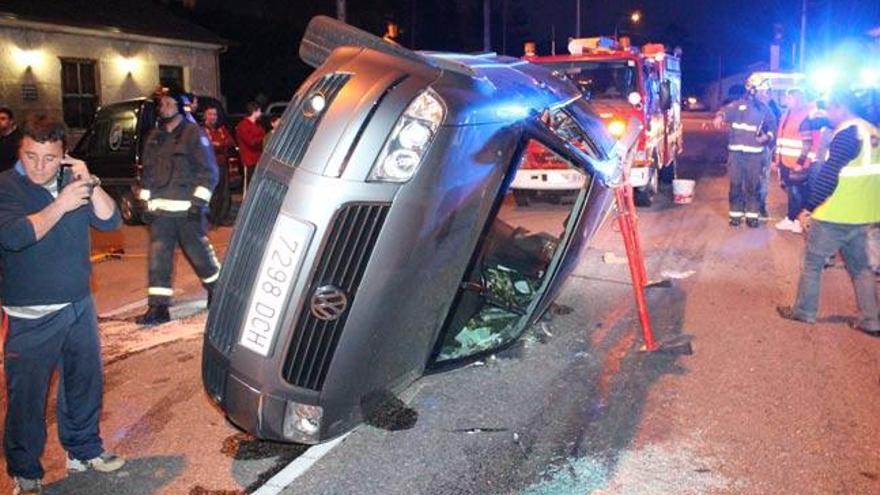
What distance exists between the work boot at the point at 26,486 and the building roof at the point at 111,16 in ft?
49.6

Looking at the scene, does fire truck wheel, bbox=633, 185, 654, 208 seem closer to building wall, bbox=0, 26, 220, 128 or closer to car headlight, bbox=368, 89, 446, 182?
car headlight, bbox=368, 89, 446, 182

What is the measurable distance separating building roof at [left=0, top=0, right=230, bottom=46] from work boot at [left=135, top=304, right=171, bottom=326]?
1239cm

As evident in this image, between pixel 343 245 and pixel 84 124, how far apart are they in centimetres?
1766

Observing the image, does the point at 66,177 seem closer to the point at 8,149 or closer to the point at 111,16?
the point at 8,149

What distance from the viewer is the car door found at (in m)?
4.23

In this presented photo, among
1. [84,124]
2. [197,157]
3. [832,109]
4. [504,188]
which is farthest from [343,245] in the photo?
[84,124]

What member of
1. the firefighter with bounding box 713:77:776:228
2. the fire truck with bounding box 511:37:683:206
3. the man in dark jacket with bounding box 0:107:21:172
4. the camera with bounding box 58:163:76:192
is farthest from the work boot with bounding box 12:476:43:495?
the firefighter with bounding box 713:77:776:228

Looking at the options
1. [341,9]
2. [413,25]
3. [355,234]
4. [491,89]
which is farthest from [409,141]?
[413,25]

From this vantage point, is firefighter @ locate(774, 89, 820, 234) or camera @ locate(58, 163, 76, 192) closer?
camera @ locate(58, 163, 76, 192)

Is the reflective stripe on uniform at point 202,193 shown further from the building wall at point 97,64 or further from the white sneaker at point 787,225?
the building wall at point 97,64

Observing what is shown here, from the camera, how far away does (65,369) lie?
151 inches

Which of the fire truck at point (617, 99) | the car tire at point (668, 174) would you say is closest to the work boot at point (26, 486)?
the fire truck at point (617, 99)

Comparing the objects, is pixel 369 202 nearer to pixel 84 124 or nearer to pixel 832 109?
pixel 832 109

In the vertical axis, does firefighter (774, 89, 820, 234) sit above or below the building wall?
below
